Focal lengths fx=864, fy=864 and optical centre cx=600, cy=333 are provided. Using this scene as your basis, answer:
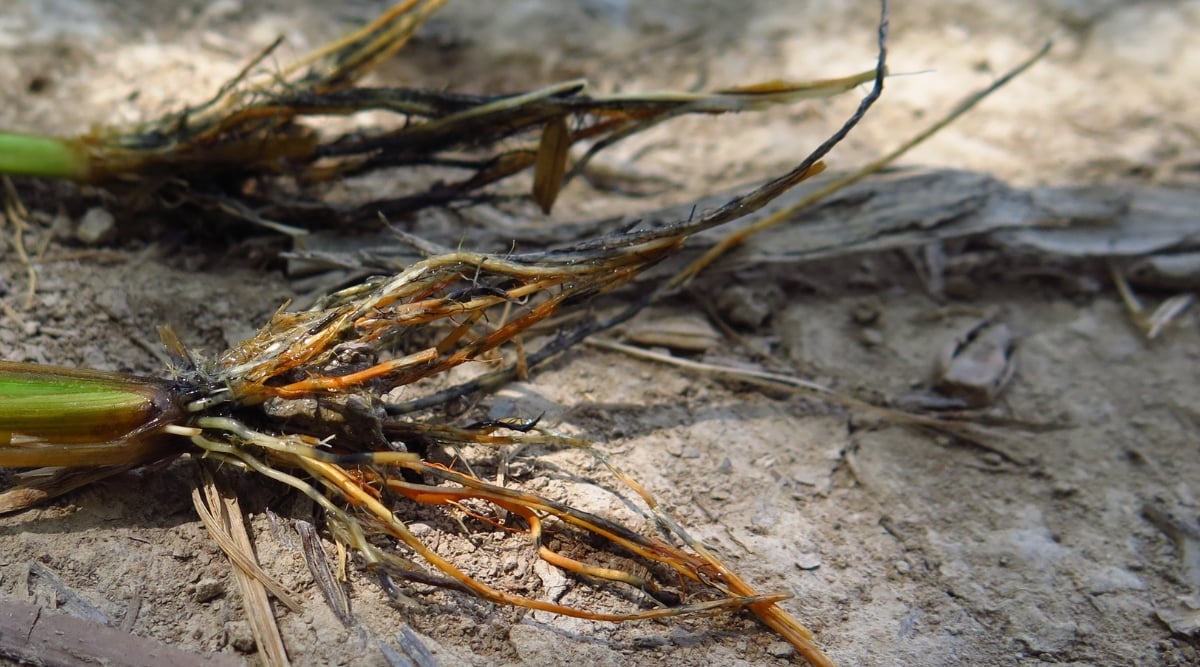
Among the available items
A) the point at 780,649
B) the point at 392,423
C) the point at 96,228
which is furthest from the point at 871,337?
the point at 96,228

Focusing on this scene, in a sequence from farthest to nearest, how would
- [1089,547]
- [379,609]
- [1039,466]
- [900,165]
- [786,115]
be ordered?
[786,115]
[900,165]
[1039,466]
[1089,547]
[379,609]

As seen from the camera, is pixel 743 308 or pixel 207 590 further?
pixel 743 308

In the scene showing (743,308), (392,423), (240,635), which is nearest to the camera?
(240,635)

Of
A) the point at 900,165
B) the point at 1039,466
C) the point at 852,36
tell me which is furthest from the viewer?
the point at 852,36

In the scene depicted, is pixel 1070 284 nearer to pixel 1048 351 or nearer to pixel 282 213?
pixel 1048 351

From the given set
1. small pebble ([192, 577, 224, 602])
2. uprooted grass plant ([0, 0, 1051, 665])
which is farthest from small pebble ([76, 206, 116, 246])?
small pebble ([192, 577, 224, 602])

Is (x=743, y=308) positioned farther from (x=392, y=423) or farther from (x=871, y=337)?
(x=392, y=423)

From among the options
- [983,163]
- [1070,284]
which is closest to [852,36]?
[983,163]

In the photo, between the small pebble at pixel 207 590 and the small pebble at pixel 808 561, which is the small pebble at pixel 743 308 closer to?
the small pebble at pixel 808 561
